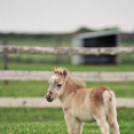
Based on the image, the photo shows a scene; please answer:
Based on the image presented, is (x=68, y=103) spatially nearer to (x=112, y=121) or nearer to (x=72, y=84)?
(x=72, y=84)

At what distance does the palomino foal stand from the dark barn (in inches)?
978

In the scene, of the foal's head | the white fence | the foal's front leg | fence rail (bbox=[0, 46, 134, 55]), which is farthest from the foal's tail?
fence rail (bbox=[0, 46, 134, 55])

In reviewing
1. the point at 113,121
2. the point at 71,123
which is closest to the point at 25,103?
the point at 71,123

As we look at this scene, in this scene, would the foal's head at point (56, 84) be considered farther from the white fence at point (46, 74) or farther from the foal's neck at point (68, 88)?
the white fence at point (46, 74)

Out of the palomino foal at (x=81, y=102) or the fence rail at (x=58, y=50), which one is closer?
the palomino foal at (x=81, y=102)

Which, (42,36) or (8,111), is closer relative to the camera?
(8,111)

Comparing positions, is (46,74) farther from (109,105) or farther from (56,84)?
(109,105)

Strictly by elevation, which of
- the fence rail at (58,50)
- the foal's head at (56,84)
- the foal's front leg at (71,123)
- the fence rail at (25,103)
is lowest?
the fence rail at (25,103)

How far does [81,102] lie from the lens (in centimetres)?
467

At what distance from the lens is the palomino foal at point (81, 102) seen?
14.2ft

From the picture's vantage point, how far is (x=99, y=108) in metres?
4.32

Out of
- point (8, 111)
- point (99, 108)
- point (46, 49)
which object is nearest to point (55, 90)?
point (99, 108)

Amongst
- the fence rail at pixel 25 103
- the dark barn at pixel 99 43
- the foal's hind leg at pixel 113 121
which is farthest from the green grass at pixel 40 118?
the dark barn at pixel 99 43

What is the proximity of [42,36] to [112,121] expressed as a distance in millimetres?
44529
